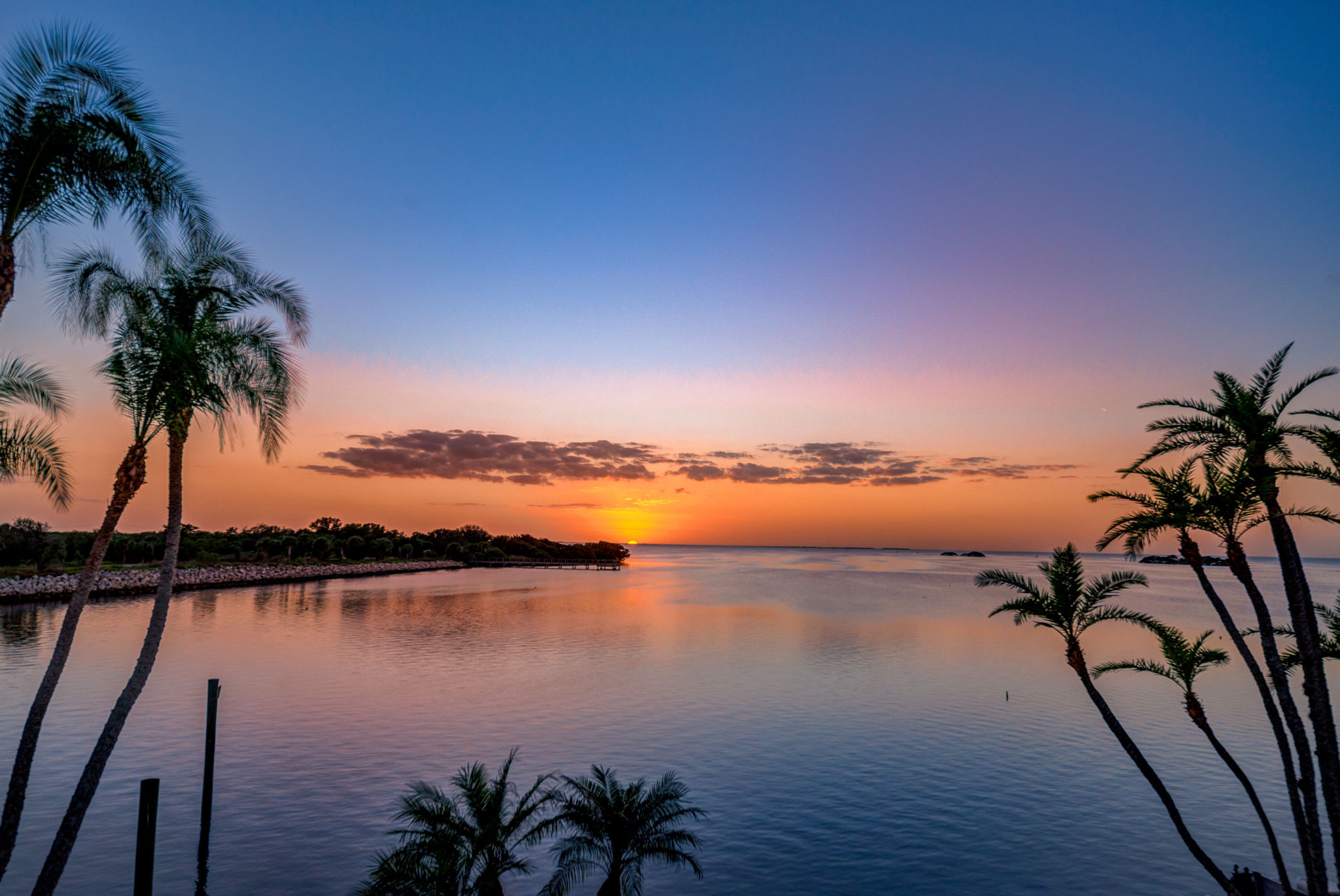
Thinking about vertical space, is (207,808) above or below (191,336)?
below

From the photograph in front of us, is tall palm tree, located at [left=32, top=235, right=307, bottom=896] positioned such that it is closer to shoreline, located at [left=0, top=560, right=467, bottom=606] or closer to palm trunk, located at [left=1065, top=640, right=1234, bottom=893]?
palm trunk, located at [left=1065, top=640, right=1234, bottom=893]

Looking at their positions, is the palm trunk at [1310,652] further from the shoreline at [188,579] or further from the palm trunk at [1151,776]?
the shoreline at [188,579]

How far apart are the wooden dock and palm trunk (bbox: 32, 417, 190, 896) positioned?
17471 centimetres

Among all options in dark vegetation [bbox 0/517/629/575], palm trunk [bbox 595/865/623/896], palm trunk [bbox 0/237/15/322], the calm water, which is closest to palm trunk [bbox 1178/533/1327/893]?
the calm water

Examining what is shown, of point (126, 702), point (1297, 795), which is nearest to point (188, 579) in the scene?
point (126, 702)

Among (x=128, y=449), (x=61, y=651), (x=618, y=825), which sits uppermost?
(x=128, y=449)

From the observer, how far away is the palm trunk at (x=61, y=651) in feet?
42.2

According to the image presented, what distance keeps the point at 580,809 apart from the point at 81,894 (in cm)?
1247

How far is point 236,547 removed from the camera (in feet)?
495

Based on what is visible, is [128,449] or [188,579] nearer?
[128,449]

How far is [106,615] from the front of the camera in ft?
210

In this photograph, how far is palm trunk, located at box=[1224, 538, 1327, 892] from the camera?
49.5ft

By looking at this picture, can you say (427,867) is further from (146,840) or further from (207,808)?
(207,808)

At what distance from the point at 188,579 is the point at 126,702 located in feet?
315
